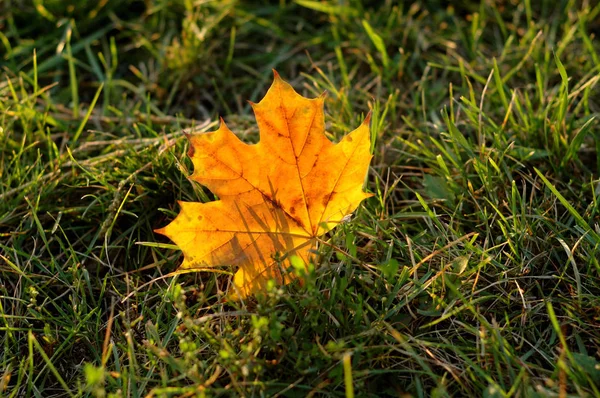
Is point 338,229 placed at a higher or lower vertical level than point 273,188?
lower

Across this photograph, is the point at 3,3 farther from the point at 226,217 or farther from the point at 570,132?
the point at 570,132

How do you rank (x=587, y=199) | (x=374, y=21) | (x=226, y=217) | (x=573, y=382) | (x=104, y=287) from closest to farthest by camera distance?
(x=573, y=382) < (x=226, y=217) < (x=104, y=287) < (x=587, y=199) < (x=374, y=21)

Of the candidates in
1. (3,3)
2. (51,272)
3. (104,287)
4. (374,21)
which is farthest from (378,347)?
(3,3)
